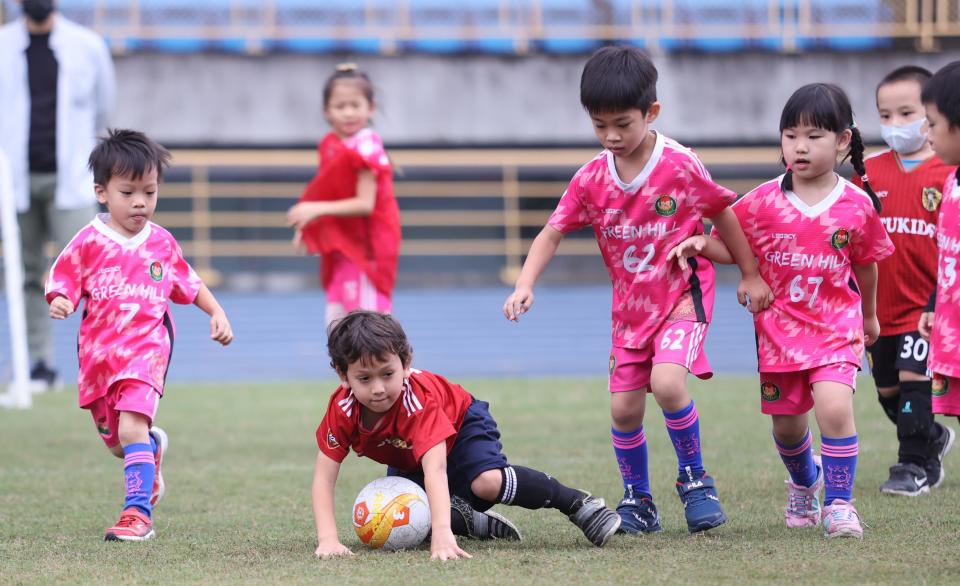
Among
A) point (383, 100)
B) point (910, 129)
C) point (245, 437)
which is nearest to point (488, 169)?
point (383, 100)

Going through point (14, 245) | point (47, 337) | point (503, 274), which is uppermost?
point (14, 245)

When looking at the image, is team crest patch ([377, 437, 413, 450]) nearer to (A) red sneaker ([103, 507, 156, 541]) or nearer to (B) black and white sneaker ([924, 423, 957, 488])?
(A) red sneaker ([103, 507, 156, 541])

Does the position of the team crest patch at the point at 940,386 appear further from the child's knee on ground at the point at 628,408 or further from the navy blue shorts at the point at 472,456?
the navy blue shorts at the point at 472,456

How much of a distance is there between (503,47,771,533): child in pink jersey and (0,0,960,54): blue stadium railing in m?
16.5

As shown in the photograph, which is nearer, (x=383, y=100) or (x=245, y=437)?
(x=245, y=437)

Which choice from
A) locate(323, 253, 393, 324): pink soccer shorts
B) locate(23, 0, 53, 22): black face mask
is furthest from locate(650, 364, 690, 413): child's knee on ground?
locate(23, 0, 53, 22): black face mask

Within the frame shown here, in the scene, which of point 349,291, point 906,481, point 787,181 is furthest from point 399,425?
point 349,291

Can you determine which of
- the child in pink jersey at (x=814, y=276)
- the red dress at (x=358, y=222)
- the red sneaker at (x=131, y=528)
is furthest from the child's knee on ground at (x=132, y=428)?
the red dress at (x=358, y=222)

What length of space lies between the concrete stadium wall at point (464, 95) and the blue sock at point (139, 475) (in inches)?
644

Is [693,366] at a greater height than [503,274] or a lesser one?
greater

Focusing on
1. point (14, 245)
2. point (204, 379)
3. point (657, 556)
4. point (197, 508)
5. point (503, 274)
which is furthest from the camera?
point (503, 274)

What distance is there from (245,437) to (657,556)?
3964mm

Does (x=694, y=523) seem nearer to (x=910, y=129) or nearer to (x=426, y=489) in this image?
(x=426, y=489)

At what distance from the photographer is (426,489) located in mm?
3928
